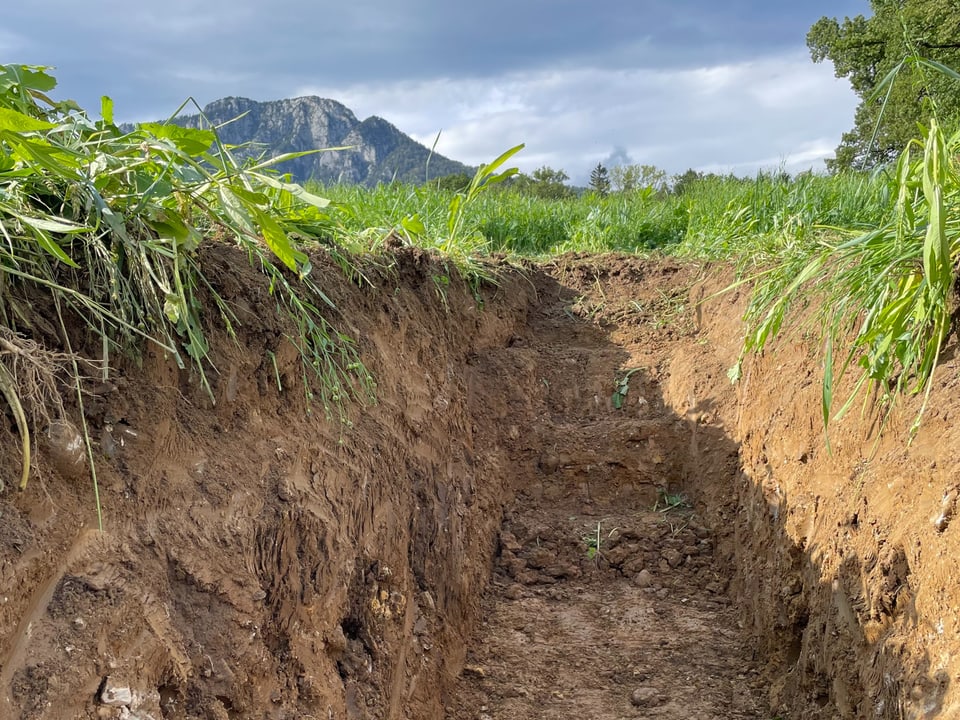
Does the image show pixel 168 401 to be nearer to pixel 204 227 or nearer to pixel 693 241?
pixel 204 227

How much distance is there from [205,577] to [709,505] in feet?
9.30

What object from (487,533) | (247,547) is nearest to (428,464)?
(487,533)

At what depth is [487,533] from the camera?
383 centimetres

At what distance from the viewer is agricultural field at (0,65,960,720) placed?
1717 mm

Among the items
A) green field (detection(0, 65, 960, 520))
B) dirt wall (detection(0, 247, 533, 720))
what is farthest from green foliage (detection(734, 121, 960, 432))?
dirt wall (detection(0, 247, 533, 720))

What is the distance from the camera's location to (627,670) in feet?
10.3

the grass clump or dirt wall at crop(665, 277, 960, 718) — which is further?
dirt wall at crop(665, 277, 960, 718)

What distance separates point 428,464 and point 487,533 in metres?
0.68

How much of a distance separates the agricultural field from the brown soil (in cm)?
1

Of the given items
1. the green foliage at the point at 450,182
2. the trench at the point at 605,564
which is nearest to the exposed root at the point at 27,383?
the trench at the point at 605,564

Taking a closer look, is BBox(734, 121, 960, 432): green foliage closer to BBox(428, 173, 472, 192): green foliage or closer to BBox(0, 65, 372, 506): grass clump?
BBox(0, 65, 372, 506): grass clump

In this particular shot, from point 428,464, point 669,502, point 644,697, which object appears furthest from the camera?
point 669,502

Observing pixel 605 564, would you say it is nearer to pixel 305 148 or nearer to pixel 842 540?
pixel 842 540

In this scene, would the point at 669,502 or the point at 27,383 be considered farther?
the point at 669,502
